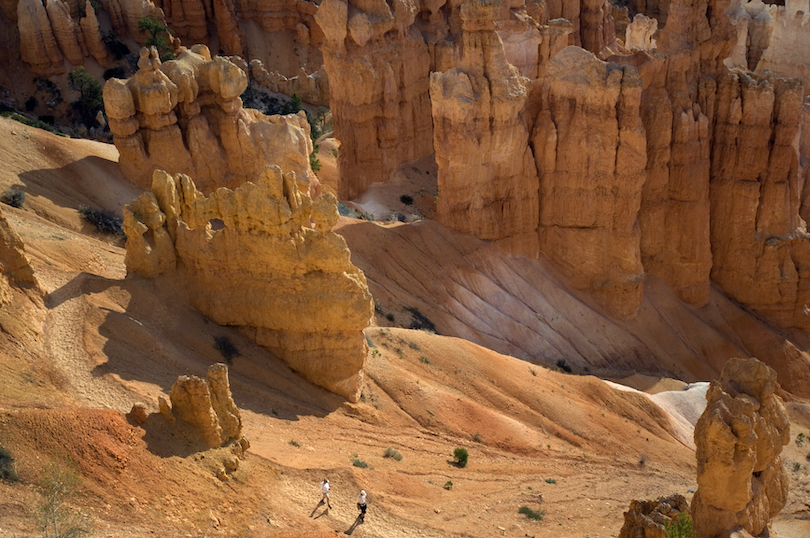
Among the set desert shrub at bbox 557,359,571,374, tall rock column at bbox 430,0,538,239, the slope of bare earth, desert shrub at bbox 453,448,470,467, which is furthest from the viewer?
desert shrub at bbox 557,359,571,374

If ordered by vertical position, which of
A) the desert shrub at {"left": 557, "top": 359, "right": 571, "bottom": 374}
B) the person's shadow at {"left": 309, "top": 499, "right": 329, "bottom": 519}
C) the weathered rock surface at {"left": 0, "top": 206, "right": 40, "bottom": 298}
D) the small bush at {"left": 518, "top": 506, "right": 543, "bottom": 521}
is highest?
the weathered rock surface at {"left": 0, "top": 206, "right": 40, "bottom": 298}

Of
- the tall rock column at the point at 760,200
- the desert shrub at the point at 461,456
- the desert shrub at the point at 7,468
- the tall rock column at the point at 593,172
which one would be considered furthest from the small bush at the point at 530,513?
the tall rock column at the point at 760,200

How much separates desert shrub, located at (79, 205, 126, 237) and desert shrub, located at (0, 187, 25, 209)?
92.3 inches

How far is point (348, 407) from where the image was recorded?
1061 inches

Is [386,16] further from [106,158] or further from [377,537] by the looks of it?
[377,537]

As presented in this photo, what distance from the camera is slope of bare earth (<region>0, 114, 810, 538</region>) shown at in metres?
18.7

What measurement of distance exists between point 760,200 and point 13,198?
34531mm

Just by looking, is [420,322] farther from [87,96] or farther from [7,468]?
[87,96]

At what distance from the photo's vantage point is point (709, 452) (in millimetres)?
19125

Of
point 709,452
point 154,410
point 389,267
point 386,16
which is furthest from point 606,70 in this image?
point 154,410

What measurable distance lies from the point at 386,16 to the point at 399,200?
10696 mm

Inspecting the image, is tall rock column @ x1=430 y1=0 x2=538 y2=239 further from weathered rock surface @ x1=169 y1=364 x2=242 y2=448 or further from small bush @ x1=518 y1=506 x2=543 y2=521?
weathered rock surface @ x1=169 y1=364 x2=242 y2=448

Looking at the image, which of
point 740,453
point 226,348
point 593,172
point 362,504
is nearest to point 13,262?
point 226,348

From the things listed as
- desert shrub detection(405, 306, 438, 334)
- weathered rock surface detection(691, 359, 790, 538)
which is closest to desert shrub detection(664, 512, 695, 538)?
weathered rock surface detection(691, 359, 790, 538)
